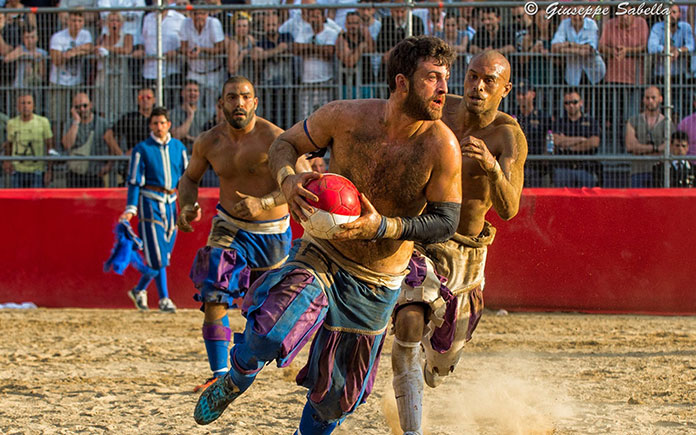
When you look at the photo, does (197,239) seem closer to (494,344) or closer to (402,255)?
(494,344)

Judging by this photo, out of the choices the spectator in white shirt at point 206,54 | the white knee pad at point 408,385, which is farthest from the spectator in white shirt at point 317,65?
the white knee pad at point 408,385

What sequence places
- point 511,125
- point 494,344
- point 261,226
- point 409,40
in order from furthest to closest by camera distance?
point 494,344, point 261,226, point 511,125, point 409,40

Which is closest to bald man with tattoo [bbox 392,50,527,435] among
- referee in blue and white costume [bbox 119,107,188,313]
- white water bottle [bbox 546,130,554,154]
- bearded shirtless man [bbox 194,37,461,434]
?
bearded shirtless man [bbox 194,37,461,434]

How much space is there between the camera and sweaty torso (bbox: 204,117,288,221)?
700cm

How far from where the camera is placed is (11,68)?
1095 cm

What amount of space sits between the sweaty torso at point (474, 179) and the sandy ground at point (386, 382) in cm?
131

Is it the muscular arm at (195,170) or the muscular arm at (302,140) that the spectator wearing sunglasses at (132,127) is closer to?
the muscular arm at (195,170)

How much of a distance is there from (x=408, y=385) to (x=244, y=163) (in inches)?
107

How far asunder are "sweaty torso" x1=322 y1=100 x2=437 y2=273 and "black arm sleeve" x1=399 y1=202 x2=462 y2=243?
150 mm

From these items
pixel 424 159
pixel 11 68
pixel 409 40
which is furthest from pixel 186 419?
pixel 11 68

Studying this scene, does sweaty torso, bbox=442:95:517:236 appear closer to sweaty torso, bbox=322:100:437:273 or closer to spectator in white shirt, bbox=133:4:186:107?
sweaty torso, bbox=322:100:437:273

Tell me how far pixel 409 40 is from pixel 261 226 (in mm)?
2926

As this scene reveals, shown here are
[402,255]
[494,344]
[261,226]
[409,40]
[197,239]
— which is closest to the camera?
[409,40]

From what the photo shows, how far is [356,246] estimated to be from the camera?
447cm
